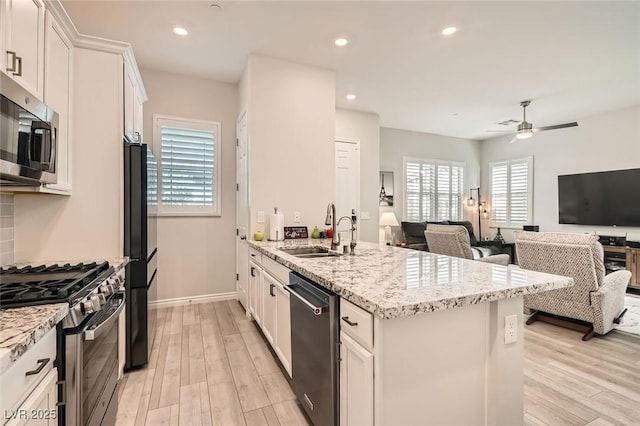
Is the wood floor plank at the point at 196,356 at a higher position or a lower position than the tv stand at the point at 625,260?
lower

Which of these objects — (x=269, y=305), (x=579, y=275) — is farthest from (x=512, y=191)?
(x=269, y=305)

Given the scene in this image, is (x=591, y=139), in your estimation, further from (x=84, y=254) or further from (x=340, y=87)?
(x=84, y=254)

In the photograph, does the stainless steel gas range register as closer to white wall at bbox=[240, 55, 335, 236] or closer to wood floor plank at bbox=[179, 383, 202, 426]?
wood floor plank at bbox=[179, 383, 202, 426]

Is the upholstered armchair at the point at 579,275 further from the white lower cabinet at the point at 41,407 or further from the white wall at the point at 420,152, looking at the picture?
the white lower cabinet at the point at 41,407

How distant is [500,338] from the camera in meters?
1.37

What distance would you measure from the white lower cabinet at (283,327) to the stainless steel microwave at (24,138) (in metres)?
1.54

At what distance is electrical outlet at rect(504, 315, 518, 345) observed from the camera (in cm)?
138

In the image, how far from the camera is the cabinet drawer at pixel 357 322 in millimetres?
1190

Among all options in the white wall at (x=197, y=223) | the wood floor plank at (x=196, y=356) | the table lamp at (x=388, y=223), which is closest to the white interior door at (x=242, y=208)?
the white wall at (x=197, y=223)

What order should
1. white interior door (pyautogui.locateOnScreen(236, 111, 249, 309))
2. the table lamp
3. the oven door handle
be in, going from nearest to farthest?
the oven door handle < white interior door (pyautogui.locateOnScreen(236, 111, 249, 309)) < the table lamp

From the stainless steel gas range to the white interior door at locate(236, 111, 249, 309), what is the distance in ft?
6.09

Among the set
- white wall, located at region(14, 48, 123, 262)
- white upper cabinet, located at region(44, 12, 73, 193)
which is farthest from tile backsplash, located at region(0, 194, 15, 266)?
white upper cabinet, located at region(44, 12, 73, 193)

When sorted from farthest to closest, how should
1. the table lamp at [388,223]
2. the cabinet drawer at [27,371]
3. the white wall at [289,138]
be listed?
the table lamp at [388,223], the white wall at [289,138], the cabinet drawer at [27,371]

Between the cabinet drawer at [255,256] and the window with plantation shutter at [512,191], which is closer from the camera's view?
the cabinet drawer at [255,256]
